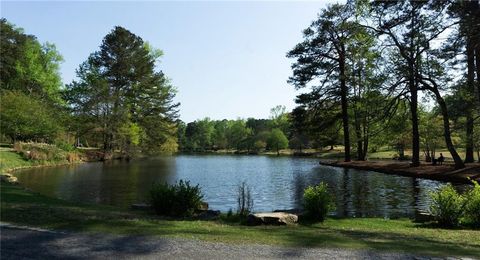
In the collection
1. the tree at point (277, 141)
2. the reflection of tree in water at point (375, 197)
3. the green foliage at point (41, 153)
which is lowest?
the reflection of tree in water at point (375, 197)

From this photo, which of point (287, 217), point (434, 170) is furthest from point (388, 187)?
point (287, 217)

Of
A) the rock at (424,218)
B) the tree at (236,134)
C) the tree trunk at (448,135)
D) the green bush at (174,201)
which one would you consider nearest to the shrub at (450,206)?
the rock at (424,218)

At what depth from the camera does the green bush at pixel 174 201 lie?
12.5m

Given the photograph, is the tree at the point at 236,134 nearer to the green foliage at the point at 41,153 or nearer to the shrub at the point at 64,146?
the shrub at the point at 64,146

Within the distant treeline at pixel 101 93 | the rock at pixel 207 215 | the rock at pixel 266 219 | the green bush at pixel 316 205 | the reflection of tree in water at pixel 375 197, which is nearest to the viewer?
the rock at pixel 266 219

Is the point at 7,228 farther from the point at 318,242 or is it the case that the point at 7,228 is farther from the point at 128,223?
the point at 318,242

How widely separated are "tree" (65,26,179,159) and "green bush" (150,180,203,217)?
46077 mm

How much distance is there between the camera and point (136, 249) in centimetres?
739

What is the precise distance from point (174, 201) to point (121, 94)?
52.5 metres

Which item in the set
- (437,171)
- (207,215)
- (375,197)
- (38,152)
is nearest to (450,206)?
(207,215)

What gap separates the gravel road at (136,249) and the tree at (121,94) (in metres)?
50.4

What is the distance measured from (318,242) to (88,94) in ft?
179

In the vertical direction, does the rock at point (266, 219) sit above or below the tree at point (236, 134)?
below

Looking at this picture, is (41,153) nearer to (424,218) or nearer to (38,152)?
(38,152)
